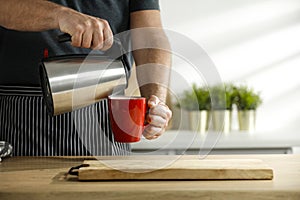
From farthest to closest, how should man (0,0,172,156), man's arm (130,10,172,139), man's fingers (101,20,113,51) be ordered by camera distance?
man (0,0,172,156) < man's arm (130,10,172,139) < man's fingers (101,20,113,51)

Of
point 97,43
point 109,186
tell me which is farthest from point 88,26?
point 109,186

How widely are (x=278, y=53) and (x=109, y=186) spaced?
2.24 m

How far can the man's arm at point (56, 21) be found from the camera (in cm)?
126

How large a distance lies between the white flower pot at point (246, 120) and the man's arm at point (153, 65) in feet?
4.02

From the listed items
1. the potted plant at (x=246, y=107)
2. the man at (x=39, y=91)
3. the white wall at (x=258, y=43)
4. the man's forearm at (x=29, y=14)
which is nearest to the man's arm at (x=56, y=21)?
the man's forearm at (x=29, y=14)

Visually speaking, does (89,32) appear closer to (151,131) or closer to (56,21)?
(56,21)

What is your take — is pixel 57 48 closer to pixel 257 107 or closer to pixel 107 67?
pixel 107 67

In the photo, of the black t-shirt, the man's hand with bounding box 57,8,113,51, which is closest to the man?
the black t-shirt

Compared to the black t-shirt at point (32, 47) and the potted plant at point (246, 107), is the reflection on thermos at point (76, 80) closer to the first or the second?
the black t-shirt at point (32, 47)

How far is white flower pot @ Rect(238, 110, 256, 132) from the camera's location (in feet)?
9.63

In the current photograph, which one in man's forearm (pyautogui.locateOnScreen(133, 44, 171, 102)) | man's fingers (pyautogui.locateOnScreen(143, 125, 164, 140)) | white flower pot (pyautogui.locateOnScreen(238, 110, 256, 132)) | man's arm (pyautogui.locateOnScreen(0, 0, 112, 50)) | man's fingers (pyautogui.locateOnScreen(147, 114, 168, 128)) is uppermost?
Result: man's arm (pyautogui.locateOnScreen(0, 0, 112, 50))

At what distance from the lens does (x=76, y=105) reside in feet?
4.47

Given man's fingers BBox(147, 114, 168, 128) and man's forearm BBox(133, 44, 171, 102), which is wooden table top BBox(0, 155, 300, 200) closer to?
man's fingers BBox(147, 114, 168, 128)

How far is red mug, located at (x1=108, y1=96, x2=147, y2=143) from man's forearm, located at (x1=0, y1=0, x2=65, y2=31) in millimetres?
249
